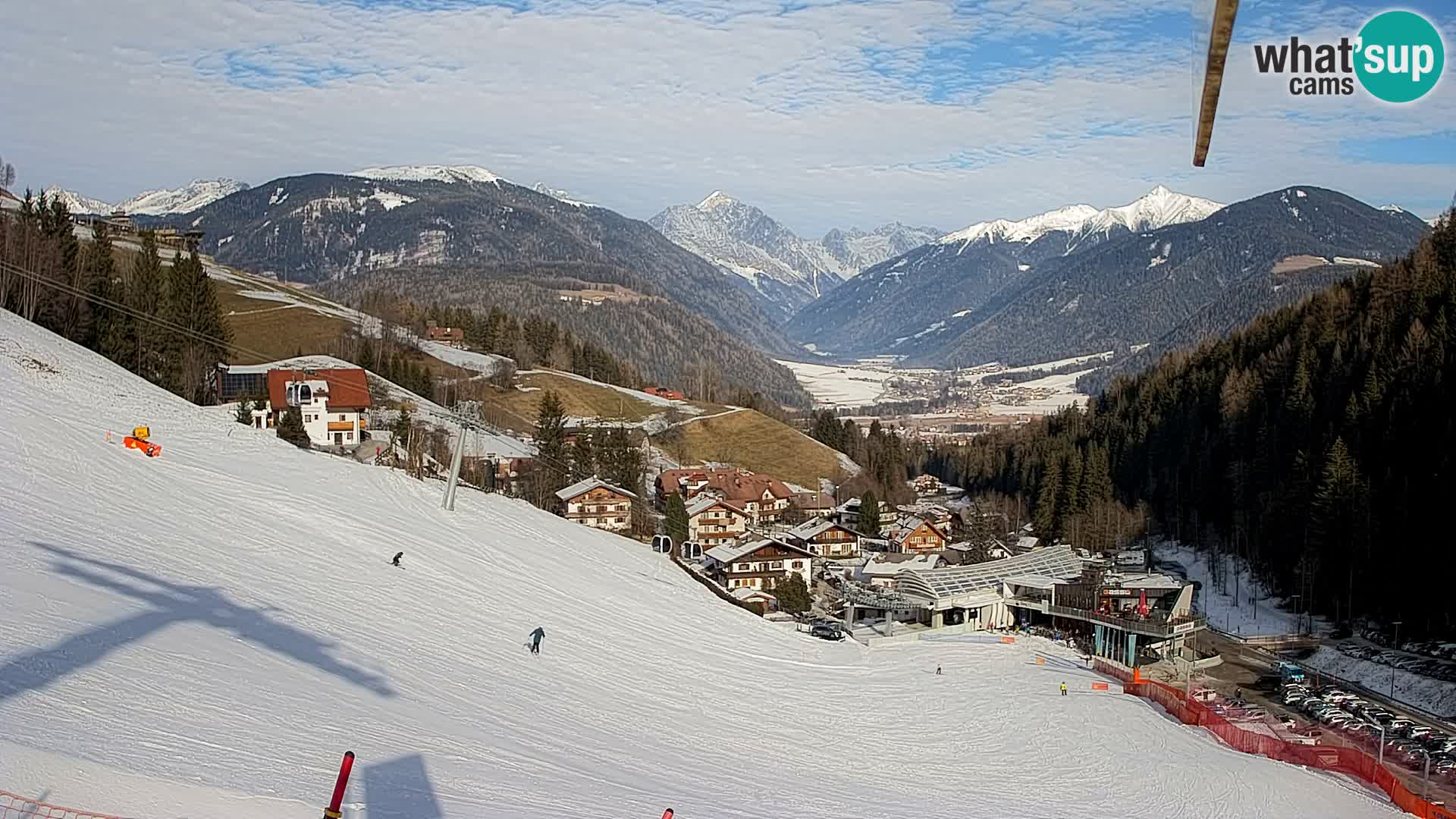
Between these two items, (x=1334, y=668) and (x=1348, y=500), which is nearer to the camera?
(x=1334, y=668)

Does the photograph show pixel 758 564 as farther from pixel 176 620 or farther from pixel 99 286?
pixel 176 620

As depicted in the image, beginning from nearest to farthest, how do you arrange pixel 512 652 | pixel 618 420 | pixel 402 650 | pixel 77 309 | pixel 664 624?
pixel 402 650, pixel 512 652, pixel 664 624, pixel 77 309, pixel 618 420

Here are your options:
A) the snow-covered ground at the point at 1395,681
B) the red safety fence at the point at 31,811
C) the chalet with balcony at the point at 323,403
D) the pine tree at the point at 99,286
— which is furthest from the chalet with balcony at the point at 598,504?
the red safety fence at the point at 31,811

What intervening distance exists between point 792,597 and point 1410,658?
25272mm

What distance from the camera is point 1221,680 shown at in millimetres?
41250

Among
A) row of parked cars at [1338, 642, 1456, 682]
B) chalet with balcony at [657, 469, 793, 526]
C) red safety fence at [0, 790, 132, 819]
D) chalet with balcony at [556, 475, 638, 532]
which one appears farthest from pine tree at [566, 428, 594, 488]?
red safety fence at [0, 790, 132, 819]

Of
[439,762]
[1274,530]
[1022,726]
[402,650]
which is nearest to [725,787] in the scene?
[439,762]

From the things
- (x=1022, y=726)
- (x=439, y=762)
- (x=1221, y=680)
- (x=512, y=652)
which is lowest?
(x=1221, y=680)

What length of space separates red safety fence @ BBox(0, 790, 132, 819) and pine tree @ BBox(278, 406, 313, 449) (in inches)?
1494

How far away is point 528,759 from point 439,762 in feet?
5.94

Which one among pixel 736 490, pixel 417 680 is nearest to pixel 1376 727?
pixel 417 680

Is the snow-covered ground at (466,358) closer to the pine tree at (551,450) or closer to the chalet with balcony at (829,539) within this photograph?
the pine tree at (551,450)

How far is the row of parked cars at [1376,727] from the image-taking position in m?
28.7

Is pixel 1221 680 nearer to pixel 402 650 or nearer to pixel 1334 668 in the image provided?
pixel 1334 668
